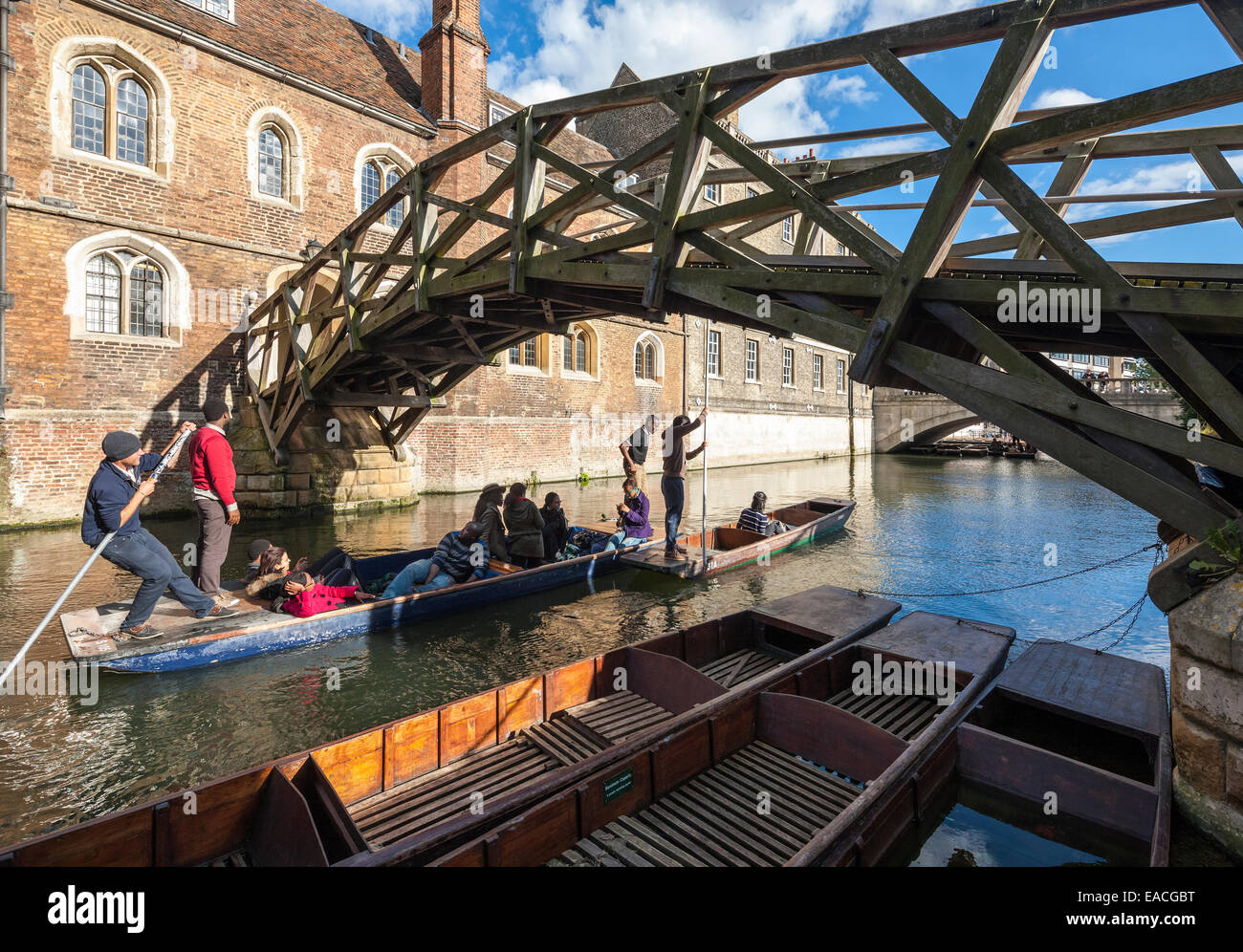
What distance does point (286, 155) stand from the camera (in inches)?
598

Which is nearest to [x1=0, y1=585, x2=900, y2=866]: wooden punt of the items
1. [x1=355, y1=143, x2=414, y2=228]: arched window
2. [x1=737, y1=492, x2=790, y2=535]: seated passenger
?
[x1=737, y1=492, x2=790, y2=535]: seated passenger

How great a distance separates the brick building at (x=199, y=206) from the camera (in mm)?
11773

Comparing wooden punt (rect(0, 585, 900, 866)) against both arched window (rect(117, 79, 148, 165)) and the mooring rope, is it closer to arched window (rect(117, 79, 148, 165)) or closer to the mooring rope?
the mooring rope

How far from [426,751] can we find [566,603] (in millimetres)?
4484

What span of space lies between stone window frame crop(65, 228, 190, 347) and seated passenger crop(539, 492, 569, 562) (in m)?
9.59

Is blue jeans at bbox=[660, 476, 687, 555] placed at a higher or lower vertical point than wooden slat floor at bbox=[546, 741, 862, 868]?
higher

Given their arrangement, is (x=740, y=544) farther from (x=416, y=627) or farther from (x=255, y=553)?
(x=255, y=553)

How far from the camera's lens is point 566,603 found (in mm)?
8320

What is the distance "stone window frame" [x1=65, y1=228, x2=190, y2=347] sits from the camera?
12156 millimetres

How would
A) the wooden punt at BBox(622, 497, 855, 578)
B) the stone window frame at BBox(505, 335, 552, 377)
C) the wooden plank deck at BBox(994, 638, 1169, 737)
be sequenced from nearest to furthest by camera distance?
the wooden plank deck at BBox(994, 638, 1169, 737)
the wooden punt at BBox(622, 497, 855, 578)
the stone window frame at BBox(505, 335, 552, 377)

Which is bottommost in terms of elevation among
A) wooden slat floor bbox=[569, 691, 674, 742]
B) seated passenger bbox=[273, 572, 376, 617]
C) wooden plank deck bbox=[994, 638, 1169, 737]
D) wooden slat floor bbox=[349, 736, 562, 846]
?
wooden slat floor bbox=[349, 736, 562, 846]

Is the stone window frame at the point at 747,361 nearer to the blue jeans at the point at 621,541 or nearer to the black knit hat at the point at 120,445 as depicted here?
the blue jeans at the point at 621,541

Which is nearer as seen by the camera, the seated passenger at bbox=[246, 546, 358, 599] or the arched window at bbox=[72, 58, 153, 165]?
the seated passenger at bbox=[246, 546, 358, 599]
